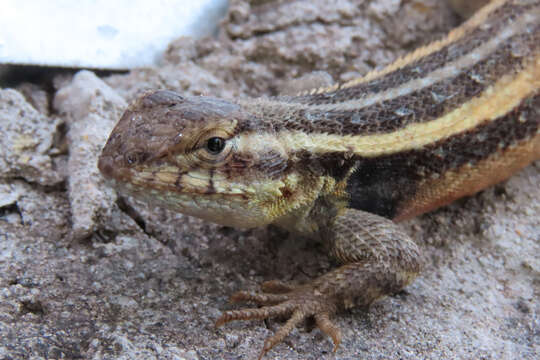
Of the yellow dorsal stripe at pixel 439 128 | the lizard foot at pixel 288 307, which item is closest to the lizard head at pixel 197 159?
the yellow dorsal stripe at pixel 439 128

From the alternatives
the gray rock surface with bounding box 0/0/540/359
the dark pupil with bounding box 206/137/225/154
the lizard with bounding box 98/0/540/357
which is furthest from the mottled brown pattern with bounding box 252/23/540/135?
the gray rock surface with bounding box 0/0/540/359

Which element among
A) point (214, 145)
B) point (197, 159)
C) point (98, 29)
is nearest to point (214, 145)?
point (214, 145)

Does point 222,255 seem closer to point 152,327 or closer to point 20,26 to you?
point 152,327

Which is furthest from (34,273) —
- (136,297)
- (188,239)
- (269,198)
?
(269,198)

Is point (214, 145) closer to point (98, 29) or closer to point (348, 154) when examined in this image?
point (348, 154)

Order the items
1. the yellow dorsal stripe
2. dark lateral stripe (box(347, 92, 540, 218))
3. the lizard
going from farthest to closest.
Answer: dark lateral stripe (box(347, 92, 540, 218)), the yellow dorsal stripe, the lizard

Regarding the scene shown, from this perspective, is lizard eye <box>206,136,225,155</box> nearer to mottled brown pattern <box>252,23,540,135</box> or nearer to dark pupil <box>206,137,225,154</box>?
Result: dark pupil <box>206,137,225,154</box>
